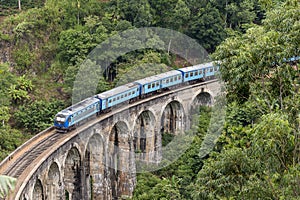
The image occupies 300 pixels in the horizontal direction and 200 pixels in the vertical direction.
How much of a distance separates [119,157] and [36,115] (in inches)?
314

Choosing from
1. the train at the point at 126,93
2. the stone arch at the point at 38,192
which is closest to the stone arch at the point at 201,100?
the train at the point at 126,93

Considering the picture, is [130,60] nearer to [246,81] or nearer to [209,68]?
[209,68]

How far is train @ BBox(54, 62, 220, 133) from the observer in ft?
105

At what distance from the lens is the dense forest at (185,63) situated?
16094mm

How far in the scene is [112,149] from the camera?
36594mm

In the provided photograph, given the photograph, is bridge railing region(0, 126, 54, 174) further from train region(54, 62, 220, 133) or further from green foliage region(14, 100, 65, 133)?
green foliage region(14, 100, 65, 133)

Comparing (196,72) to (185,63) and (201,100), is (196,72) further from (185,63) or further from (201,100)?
(185,63)

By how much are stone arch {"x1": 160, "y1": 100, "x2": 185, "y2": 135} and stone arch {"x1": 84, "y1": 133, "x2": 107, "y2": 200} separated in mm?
9739

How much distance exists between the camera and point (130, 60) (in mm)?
46344

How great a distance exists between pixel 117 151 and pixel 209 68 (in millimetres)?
12188

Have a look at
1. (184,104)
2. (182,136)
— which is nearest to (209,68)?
(184,104)

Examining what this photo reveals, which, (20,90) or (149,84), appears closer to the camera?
(149,84)

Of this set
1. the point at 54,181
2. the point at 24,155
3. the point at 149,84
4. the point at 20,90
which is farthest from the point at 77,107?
the point at 20,90

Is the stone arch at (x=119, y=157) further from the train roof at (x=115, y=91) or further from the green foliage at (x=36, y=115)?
the green foliage at (x=36, y=115)
